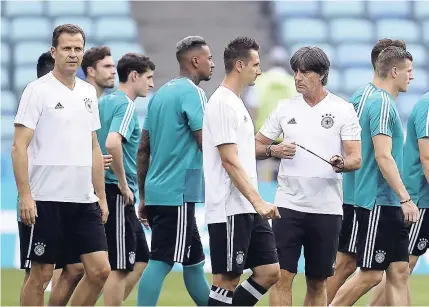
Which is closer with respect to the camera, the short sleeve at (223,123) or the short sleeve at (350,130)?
the short sleeve at (223,123)

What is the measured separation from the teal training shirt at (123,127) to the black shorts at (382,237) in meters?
1.97

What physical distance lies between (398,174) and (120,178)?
7.18 ft

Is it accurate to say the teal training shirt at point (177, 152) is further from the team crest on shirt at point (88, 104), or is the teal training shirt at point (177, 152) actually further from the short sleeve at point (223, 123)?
the short sleeve at point (223, 123)

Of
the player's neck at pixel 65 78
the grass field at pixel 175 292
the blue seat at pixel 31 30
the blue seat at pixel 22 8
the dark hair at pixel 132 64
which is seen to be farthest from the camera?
the blue seat at pixel 22 8

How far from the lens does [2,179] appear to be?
14.0 m

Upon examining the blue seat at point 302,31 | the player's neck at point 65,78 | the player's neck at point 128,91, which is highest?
the blue seat at point 302,31

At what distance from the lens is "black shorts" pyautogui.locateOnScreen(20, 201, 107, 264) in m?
7.80

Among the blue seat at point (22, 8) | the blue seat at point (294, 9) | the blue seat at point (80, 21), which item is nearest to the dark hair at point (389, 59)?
the blue seat at point (80, 21)

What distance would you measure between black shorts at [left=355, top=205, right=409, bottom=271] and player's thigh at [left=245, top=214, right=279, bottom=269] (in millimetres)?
1069

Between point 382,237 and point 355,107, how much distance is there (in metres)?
0.99

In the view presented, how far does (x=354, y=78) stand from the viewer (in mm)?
18984

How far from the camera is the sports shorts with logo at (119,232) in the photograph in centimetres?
917

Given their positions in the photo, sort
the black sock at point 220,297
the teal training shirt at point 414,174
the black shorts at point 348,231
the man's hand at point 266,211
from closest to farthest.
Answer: the man's hand at point 266,211, the black sock at point 220,297, the black shorts at point 348,231, the teal training shirt at point 414,174

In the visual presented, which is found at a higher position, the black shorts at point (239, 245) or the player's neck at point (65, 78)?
the player's neck at point (65, 78)
